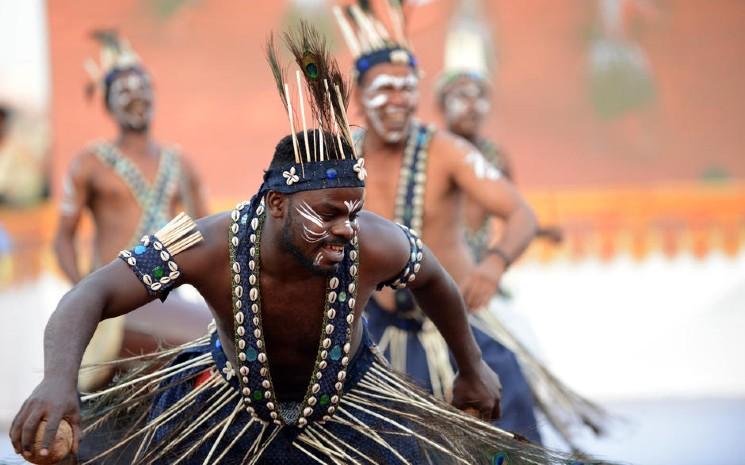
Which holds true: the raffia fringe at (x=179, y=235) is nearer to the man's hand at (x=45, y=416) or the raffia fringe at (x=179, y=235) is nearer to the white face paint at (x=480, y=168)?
the man's hand at (x=45, y=416)

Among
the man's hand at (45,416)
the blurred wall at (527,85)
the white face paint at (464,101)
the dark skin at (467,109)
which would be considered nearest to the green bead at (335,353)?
the man's hand at (45,416)

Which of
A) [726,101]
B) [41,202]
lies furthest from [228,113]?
[726,101]

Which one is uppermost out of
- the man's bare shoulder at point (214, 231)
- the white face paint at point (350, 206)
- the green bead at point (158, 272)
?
the white face paint at point (350, 206)

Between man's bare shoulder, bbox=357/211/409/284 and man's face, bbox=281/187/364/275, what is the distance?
0.20m

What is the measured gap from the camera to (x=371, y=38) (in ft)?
15.6

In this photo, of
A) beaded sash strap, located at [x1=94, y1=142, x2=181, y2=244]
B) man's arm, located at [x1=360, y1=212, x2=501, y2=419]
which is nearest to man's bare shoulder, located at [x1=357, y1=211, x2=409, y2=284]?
man's arm, located at [x1=360, y1=212, x2=501, y2=419]

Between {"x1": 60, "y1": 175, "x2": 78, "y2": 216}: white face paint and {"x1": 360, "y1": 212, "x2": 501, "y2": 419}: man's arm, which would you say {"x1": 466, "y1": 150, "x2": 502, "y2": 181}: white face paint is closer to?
{"x1": 360, "y1": 212, "x2": 501, "y2": 419}: man's arm

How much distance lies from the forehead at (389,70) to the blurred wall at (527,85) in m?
3.49

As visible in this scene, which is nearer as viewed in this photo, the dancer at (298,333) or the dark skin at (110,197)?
the dancer at (298,333)

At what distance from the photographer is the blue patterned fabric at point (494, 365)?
14.3 feet

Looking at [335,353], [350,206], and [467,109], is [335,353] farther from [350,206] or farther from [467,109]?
[467,109]

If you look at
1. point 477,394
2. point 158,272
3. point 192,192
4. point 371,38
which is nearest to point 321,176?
point 158,272

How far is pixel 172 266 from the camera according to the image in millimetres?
2891

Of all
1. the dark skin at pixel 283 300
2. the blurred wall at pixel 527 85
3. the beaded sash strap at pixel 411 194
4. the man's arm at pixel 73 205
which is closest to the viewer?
the dark skin at pixel 283 300
